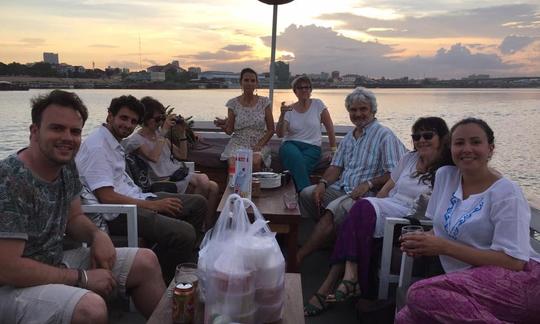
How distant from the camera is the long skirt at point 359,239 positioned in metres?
2.34

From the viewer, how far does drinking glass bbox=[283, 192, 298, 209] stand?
2.53 metres

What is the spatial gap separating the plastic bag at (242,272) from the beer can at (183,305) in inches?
2.4

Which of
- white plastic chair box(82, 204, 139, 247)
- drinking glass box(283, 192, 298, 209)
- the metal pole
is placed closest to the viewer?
white plastic chair box(82, 204, 139, 247)

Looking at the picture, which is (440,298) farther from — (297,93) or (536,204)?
(297,93)

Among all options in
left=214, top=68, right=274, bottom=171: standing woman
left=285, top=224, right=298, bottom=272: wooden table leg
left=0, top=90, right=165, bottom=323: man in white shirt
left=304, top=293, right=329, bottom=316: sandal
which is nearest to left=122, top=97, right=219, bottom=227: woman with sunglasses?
left=214, top=68, right=274, bottom=171: standing woman

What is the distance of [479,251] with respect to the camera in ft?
5.29

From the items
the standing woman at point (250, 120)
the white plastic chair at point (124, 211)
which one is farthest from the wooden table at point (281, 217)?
the standing woman at point (250, 120)

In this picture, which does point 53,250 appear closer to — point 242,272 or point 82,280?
point 82,280

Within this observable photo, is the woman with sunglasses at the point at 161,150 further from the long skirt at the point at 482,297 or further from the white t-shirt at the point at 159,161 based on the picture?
the long skirt at the point at 482,297

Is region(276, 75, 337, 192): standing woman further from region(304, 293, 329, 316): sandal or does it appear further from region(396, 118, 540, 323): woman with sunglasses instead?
region(396, 118, 540, 323): woman with sunglasses

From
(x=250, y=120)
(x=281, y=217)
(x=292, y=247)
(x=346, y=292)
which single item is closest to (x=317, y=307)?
(x=346, y=292)

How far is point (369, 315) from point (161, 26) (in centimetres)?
894

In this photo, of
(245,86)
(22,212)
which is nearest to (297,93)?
(245,86)

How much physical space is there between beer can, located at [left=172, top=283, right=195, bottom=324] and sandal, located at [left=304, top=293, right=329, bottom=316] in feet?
3.72
